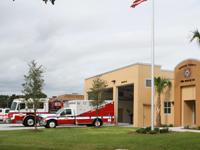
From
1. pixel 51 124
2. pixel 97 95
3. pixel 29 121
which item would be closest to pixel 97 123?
pixel 97 95

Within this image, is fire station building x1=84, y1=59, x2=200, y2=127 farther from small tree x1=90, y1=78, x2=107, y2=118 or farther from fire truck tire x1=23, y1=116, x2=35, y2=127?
fire truck tire x1=23, y1=116, x2=35, y2=127

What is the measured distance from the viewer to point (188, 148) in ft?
54.3

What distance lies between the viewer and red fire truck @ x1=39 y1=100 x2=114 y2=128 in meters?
36.4

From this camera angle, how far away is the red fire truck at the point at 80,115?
119ft

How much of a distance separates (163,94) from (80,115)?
862 centimetres

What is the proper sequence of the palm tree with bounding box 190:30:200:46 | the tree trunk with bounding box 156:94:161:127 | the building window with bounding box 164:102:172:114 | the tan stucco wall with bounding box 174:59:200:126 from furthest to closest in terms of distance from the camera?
the building window with bounding box 164:102:172:114 → the tree trunk with bounding box 156:94:161:127 → the tan stucco wall with bounding box 174:59:200:126 → the palm tree with bounding box 190:30:200:46

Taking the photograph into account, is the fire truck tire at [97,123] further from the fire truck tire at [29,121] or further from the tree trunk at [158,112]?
the fire truck tire at [29,121]

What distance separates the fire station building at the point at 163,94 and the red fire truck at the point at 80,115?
3.61 meters

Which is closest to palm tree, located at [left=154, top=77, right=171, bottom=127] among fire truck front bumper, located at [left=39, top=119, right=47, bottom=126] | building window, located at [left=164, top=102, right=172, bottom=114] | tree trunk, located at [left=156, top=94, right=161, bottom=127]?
tree trunk, located at [left=156, top=94, right=161, bottom=127]

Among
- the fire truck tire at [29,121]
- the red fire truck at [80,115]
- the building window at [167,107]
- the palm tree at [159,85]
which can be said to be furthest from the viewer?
the building window at [167,107]

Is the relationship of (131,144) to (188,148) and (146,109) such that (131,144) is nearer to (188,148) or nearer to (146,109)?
(188,148)

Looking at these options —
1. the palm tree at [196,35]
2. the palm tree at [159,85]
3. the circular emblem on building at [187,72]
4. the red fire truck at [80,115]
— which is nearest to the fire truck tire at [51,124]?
the red fire truck at [80,115]

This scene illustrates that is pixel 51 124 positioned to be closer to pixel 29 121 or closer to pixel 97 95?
pixel 29 121

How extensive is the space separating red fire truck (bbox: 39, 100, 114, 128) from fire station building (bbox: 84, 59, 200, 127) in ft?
11.9
